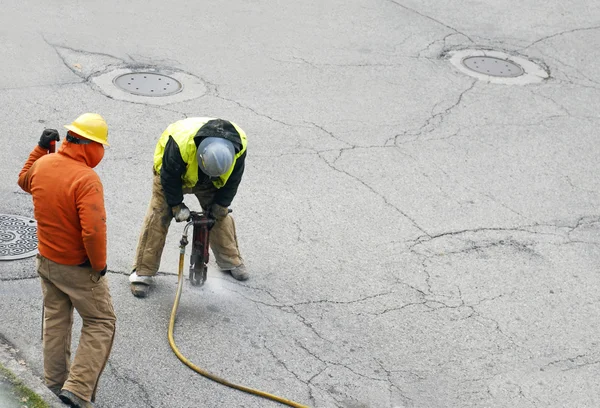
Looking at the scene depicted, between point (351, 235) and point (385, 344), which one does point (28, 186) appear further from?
point (351, 235)

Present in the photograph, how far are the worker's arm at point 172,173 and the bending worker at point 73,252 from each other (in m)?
0.90

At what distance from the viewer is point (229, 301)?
6.53 meters

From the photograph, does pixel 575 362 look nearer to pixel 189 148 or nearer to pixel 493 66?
pixel 189 148

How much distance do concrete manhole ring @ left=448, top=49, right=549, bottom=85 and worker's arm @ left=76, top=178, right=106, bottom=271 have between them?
7476 millimetres

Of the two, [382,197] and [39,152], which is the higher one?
[39,152]

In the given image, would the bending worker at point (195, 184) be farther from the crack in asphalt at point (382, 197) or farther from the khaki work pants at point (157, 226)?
the crack in asphalt at point (382, 197)

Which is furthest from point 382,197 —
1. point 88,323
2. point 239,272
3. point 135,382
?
point 88,323

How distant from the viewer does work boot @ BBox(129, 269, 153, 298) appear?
20.9 feet

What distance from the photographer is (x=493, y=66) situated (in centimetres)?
1162

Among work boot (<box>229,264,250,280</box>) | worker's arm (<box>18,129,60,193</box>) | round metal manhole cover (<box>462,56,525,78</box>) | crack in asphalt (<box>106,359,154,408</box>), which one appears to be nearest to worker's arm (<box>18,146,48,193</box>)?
worker's arm (<box>18,129,60,193</box>)

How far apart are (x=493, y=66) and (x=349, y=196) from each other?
4.50 metres

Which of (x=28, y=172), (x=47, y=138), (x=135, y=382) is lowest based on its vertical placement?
(x=135, y=382)

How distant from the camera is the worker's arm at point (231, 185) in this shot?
6.12 meters

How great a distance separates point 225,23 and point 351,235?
5412mm
